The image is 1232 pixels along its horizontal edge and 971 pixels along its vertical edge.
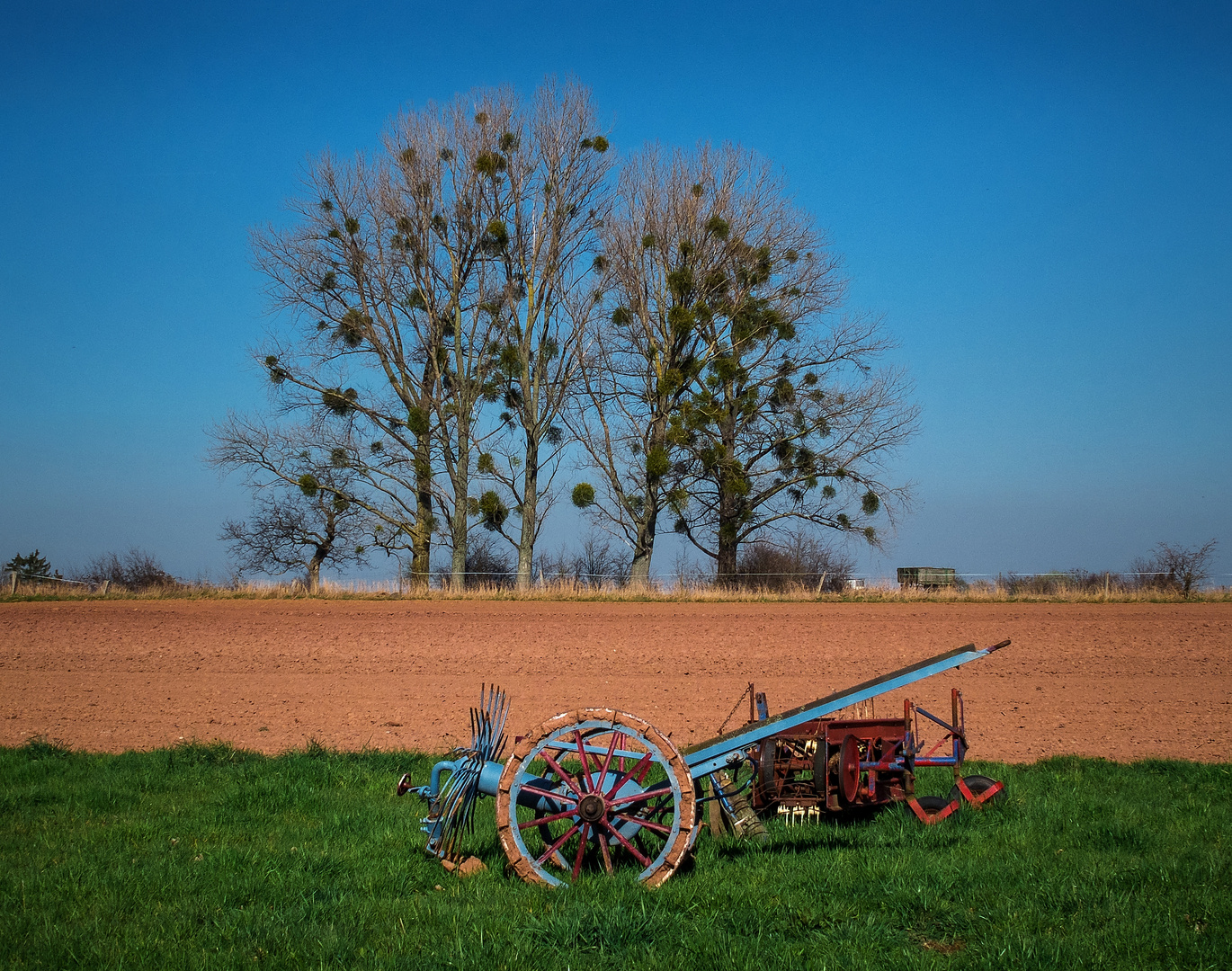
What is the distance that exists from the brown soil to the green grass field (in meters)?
3.86

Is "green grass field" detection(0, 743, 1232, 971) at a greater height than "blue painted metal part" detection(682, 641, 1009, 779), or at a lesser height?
lesser

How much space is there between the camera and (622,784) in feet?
18.7

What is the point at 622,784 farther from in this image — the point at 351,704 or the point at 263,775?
the point at 351,704

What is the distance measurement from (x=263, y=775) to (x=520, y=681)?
741 cm

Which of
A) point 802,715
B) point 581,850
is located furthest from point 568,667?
point 581,850

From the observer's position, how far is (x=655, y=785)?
6230 mm

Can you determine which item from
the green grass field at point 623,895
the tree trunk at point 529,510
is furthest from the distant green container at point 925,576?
the green grass field at point 623,895

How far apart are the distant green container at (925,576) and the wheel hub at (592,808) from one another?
23.9 meters

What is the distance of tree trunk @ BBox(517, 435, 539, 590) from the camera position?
113 feet

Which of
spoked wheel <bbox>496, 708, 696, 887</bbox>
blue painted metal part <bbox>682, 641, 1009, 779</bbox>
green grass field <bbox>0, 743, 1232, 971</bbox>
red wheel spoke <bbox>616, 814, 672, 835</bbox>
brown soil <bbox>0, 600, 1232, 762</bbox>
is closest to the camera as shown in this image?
green grass field <bbox>0, 743, 1232, 971</bbox>

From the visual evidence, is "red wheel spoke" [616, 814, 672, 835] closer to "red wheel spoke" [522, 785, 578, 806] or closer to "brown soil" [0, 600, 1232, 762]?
"red wheel spoke" [522, 785, 578, 806]

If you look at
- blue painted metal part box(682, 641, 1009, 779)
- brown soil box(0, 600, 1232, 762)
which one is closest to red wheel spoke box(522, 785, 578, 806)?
blue painted metal part box(682, 641, 1009, 779)

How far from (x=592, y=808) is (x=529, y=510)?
95.3 feet

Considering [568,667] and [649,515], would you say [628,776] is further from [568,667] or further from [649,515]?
[649,515]
